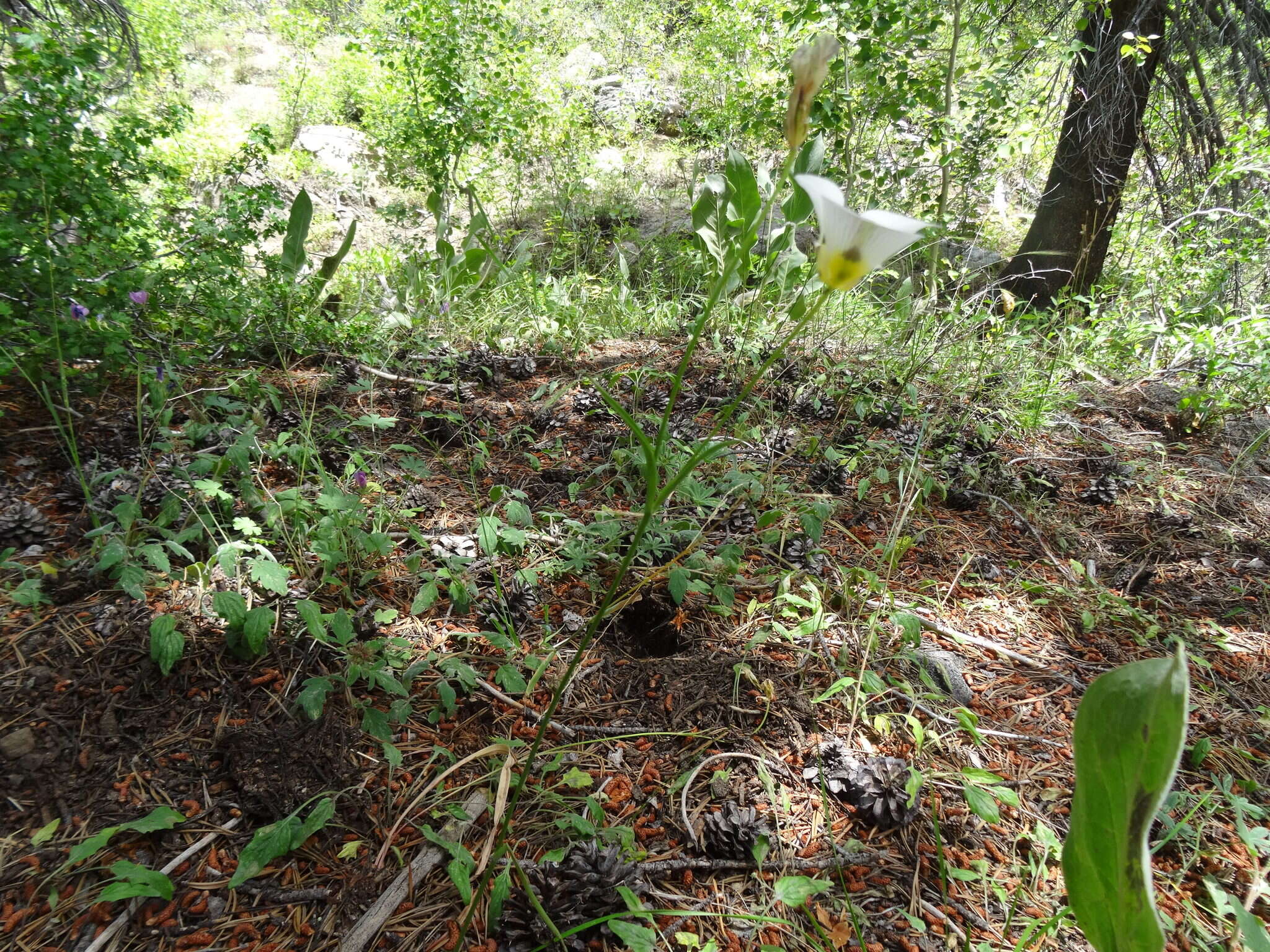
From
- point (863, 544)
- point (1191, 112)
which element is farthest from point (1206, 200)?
point (863, 544)

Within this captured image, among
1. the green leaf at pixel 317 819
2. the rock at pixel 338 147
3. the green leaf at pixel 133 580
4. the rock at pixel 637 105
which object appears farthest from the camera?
the rock at pixel 338 147

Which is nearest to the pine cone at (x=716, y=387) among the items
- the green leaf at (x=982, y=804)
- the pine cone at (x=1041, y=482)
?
the pine cone at (x=1041, y=482)

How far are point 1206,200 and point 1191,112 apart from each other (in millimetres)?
533

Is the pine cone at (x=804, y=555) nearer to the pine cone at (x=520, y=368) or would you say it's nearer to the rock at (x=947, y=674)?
the rock at (x=947, y=674)

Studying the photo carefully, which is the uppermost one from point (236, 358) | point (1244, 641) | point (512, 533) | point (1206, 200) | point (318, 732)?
point (1206, 200)

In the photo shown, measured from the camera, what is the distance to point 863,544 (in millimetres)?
1531

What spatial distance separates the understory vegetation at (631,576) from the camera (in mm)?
790

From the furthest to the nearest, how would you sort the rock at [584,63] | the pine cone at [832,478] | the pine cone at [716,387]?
the rock at [584,63] → the pine cone at [716,387] → the pine cone at [832,478]

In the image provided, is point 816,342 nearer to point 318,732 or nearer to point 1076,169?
point 318,732

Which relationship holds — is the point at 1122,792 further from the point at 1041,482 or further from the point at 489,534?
the point at 1041,482

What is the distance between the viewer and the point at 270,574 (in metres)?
1.07

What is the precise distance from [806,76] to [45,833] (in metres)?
1.33

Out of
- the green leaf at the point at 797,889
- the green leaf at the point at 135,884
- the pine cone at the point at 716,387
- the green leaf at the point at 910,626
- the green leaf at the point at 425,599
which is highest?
the pine cone at the point at 716,387

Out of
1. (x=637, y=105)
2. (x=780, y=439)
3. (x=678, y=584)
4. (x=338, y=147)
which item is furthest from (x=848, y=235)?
(x=338, y=147)
